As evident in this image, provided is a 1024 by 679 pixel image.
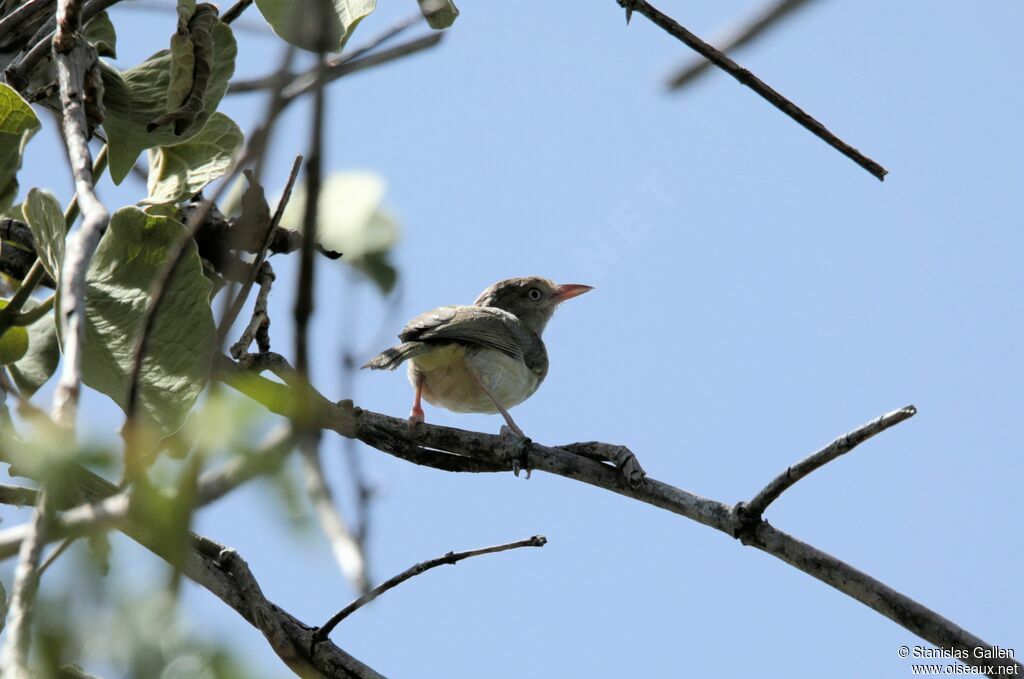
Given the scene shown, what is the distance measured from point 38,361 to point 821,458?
7.00 ft

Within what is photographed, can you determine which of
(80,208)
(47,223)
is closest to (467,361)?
(47,223)

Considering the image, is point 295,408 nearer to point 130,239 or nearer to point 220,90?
point 130,239

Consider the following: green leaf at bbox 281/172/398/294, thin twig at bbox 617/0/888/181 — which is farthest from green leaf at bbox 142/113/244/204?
thin twig at bbox 617/0/888/181

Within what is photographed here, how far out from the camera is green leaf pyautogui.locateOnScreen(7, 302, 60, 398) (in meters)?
2.99

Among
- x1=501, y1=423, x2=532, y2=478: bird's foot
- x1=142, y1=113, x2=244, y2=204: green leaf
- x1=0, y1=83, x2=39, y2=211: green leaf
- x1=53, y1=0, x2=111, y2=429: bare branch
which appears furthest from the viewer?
x1=142, y1=113, x2=244, y2=204: green leaf

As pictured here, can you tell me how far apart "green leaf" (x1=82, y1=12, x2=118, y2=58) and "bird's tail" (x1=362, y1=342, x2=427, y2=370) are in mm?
1570

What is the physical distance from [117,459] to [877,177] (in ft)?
4.42

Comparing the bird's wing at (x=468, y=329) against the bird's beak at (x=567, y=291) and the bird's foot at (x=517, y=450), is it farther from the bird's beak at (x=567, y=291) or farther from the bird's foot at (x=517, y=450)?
the bird's foot at (x=517, y=450)

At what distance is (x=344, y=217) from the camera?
2143 millimetres

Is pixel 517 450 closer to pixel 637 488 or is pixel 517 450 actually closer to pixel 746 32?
pixel 637 488

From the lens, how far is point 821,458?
207cm

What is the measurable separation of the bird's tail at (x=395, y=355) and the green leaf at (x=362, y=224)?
2.21m

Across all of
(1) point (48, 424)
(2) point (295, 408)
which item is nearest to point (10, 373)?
(1) point (48, 424)

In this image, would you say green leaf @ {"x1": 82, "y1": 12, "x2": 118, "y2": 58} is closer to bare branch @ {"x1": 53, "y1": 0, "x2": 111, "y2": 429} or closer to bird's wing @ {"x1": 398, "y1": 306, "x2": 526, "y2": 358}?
bare branch @ {"x1": 53, "y1": 0, "x2": 111, "y2": 429}
